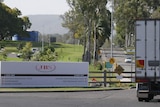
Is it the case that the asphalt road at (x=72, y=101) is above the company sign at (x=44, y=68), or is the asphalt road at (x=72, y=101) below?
below

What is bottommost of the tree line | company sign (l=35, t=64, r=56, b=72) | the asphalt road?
the asphalt road

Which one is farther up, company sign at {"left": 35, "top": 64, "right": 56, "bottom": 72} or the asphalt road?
company sign at {"left": 35, "top": 64, "right": 56, "bottom": 72}

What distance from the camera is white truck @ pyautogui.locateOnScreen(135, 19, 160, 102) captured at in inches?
829

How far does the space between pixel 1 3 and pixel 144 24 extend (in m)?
99.9

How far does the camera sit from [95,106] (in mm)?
18781

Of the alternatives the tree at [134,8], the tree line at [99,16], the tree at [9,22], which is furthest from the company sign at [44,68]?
the tree at [9,22]

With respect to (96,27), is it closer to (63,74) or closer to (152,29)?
(63,74)

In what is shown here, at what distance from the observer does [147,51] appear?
21094 millimetres

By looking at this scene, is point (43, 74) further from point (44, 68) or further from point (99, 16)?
point (99, 16)

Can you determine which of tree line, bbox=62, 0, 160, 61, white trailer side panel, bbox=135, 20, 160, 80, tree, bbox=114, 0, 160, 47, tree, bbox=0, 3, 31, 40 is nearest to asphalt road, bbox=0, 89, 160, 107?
white trailer side panel, bbox=135, 20, 160, 80

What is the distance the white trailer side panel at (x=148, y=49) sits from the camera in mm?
21047

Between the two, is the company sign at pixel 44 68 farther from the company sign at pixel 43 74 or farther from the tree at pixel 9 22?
the tree at pixel 9 22

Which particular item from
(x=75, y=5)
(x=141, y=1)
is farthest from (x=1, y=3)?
(x=75, y=5)

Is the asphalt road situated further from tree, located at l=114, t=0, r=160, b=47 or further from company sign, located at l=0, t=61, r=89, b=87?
tree, located at l=114, t=0, r=160, b=47
